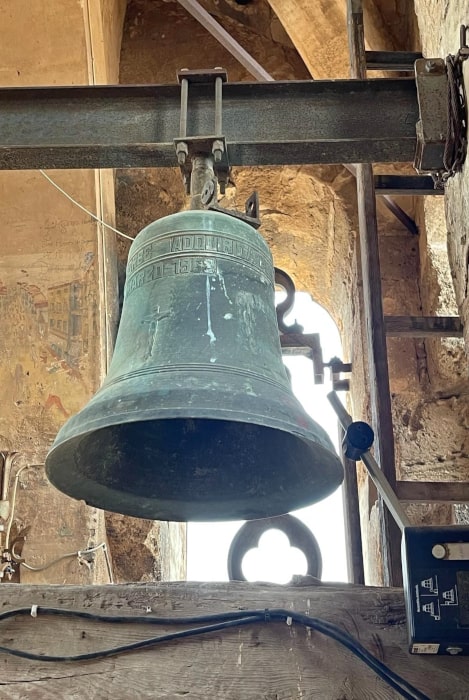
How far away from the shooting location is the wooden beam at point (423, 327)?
3.87 m

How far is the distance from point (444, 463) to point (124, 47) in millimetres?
3586

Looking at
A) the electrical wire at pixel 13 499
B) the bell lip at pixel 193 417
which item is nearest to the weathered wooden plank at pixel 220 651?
the bell lip at pixel 193 417

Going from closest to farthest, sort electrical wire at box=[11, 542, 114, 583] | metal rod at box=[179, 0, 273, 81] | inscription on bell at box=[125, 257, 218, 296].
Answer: inscription on bell at box=[125, 257, 218, 296]
electrical wire at box=[11, 542, 114, 583]
metal rod at box=[179, 0, 273, 81]

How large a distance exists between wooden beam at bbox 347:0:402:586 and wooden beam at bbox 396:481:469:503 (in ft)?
0.19

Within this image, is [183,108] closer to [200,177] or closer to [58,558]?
[200,177]

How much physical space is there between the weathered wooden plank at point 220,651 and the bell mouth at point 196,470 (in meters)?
0.20

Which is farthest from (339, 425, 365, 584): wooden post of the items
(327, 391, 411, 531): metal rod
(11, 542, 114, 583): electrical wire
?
(11, 542, 114, 583): electrical wire

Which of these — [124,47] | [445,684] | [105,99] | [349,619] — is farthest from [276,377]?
[124,47]

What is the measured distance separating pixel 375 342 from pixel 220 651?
1.82 metres

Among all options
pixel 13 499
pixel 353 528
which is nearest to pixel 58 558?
pixel 13 499

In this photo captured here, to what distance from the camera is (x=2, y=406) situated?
4.79 m

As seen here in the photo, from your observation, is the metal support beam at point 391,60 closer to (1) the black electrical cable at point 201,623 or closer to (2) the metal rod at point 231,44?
(2) the metal rod at point 231,44

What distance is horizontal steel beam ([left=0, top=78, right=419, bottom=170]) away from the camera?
2.54m

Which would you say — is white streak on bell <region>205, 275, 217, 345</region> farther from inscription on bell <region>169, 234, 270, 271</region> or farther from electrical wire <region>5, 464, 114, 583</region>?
electrical wire <region>5, 464, 114, 583</region>
